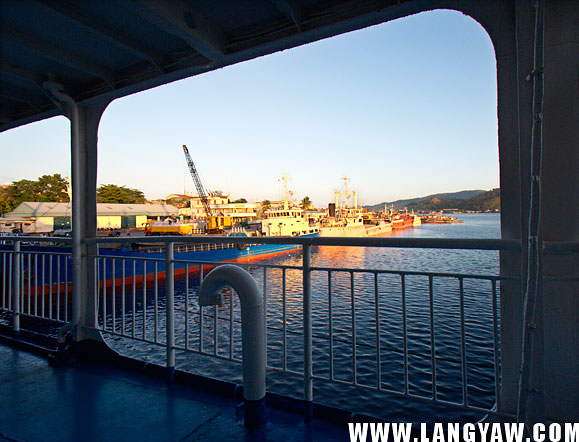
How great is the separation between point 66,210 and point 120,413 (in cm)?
4165

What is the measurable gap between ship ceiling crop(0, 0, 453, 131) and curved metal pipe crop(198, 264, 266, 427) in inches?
58.6

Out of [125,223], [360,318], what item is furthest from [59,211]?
[360,318]

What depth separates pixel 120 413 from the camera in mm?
2158

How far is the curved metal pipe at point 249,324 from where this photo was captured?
181cm

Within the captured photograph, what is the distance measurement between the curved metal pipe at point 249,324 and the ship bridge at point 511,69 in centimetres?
34

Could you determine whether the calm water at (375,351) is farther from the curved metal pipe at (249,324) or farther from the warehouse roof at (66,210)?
the warehouse roof at (66,210)

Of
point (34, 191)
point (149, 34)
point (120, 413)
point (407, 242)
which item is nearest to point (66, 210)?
point (34, 191)

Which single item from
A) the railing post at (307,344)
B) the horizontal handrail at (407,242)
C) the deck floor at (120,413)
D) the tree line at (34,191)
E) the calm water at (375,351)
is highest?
the tree line at (34,191)


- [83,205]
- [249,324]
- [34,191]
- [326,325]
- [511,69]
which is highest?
[34,191]

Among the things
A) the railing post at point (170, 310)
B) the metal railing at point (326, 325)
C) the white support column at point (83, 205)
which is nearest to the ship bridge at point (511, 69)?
the metal railing at point (326, 325)

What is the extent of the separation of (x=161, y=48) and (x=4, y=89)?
1.96 meters

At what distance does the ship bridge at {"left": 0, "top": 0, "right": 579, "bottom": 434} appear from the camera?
1492mm

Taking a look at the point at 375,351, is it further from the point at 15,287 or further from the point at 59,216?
the point at 59,216

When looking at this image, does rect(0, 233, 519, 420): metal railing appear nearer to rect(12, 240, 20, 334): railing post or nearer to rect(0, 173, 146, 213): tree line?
rect(12, 240, 20, 334): railing post
